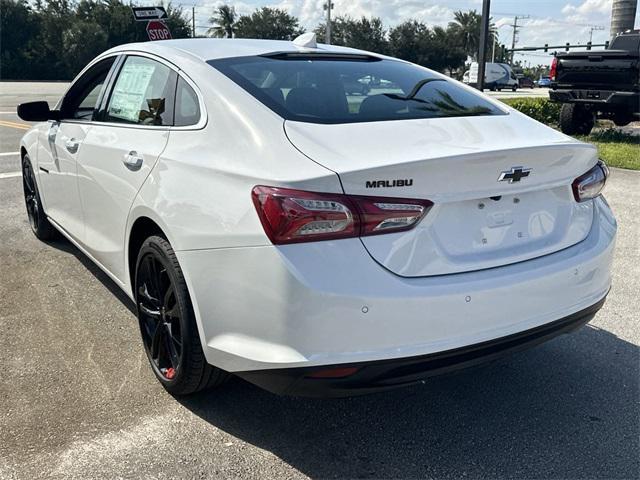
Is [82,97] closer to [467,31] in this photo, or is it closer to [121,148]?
[121,148]

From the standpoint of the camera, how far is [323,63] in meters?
3.27

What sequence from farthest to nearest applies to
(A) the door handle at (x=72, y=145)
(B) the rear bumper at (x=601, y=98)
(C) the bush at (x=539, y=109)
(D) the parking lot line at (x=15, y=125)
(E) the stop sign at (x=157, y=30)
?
(D) the parking lot line at (x=15, y=125) < (C) the bush at (x=539, y=109) < (E) the stop sign at (x=157, y=30) < (B) the rear bumper at (x=601, y=98) < (A) the door handle at (x=72, y=145)

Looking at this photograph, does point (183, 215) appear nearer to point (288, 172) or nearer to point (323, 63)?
point (288, 172)

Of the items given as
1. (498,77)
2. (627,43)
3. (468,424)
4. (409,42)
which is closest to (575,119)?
(627,43)

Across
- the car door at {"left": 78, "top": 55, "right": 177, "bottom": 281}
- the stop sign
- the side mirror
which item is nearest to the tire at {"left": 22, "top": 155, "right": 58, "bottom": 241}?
the side mirror

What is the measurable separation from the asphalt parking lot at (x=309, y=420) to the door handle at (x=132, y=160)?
3.43 ft

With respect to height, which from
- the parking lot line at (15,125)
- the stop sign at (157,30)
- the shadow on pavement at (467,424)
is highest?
the stop sign at (157,30)

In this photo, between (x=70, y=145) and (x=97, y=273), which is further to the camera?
(x=97, y=273)

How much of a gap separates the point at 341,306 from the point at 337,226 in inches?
10.7

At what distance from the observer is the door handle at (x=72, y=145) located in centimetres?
377

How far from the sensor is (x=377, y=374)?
221 centimetres

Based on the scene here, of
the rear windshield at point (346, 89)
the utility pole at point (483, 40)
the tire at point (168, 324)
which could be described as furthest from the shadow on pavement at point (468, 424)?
the utility pole at point (483, 40)

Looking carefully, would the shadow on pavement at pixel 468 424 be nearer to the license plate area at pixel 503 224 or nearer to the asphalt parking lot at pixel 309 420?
the asphalt parking lot at pixel 309 420

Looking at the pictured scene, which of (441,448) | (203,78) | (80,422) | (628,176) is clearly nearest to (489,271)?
(441,448)
